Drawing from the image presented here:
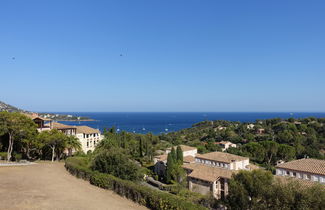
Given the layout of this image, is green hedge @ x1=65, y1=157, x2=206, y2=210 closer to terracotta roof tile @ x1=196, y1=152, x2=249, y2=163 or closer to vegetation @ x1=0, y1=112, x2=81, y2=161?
vegetation @ x1=0, y1=112, x2=81, y2=161

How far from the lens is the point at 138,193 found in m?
19.7

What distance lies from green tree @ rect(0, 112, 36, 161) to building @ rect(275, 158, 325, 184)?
37.9 meters

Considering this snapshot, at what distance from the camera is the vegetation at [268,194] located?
48.8 feet

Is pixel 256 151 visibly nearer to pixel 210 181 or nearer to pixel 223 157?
pixel 223 157

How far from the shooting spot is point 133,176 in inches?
1041

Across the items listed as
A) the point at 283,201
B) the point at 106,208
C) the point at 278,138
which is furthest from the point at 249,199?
the point at 278,138

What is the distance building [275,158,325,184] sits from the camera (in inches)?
1180

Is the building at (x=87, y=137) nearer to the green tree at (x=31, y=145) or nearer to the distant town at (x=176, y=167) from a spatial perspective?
the distant town at (x=176, y=167)

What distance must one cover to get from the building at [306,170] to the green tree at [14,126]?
37899mm

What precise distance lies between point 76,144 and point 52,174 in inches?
572

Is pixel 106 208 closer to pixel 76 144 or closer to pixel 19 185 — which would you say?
pixel 19 185

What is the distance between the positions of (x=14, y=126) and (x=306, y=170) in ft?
134

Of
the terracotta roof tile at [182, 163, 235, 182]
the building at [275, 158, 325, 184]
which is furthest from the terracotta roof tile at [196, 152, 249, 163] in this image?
the building at [275, 158, 325, 184]

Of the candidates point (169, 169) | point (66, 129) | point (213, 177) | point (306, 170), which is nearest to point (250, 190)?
point (213, 177)
